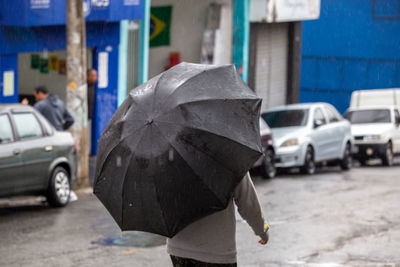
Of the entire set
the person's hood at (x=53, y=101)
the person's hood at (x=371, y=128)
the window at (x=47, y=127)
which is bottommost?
the person's hood at (x=371, y=128)

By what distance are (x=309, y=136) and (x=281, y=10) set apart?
25.7 feet

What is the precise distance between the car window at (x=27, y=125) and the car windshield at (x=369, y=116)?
13609 millimetres

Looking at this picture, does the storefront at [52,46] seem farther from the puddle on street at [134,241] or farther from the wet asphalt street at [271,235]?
the puddle on street at [134,241]

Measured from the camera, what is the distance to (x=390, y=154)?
2344 cm

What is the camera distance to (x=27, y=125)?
12359 millimetres

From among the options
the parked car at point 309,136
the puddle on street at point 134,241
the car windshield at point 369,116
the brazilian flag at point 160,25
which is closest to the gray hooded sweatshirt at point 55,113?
the puddle on street at point 134,241

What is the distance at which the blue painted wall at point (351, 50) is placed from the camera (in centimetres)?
3512

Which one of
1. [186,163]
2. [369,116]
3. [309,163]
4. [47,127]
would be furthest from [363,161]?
[186,163]

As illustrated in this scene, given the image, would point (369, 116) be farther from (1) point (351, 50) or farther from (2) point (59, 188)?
(2) point (59, 188)

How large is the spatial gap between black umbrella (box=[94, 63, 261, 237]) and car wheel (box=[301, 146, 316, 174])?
14519 millimetres

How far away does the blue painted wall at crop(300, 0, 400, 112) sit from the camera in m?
35.1

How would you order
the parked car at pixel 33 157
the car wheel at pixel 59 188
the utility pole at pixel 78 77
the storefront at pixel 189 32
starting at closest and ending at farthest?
1. the parked car at pixel 33 157
2. the car wheel at pixel 59 188
3. the utility pole at pixel 78 77
4. the storefront at pixel 189 32

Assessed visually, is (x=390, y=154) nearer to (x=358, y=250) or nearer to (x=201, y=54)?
(x=201, y=54)

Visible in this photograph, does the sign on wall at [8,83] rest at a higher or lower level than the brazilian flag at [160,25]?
lower
